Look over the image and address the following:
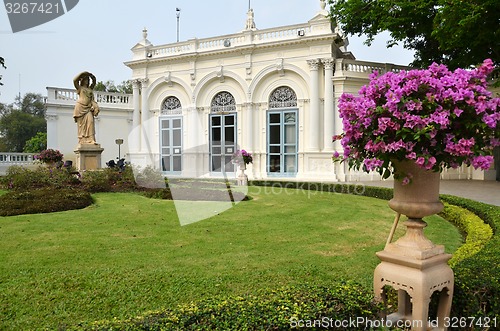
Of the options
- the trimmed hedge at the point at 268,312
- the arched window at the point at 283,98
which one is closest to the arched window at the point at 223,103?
the arched window at the point at 283,98

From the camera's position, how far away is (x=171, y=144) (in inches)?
812

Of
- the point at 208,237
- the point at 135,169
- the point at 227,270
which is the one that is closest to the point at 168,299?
the point at 227,270

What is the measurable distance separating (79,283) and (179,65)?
17176 mm

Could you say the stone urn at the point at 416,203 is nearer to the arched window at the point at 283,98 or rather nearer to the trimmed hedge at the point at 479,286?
the trimmed hedge at the point at 479,286

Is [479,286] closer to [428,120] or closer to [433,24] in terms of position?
[428,120]

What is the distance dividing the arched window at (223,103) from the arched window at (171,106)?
6.90ft

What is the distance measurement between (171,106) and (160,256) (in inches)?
646

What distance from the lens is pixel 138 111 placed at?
2125cm

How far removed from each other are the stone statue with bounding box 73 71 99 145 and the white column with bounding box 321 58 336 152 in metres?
9.48

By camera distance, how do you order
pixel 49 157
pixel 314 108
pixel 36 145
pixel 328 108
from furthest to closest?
1. pixel 36 145
2. pixel 314 108
3. pixel 328 108
4. pixel 49 157

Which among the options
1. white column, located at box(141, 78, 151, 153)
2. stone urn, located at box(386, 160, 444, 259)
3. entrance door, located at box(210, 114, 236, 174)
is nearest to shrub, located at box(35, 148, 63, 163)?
white column, located at box(141, 78, 151, 153)

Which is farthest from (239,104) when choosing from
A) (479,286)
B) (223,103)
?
(479,286)

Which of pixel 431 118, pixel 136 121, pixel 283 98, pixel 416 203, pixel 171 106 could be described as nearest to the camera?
pixel 431 118

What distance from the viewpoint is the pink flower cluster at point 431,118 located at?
2502mm
